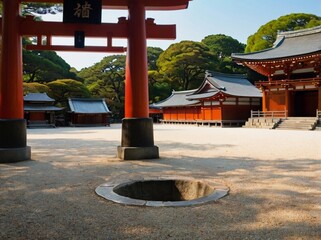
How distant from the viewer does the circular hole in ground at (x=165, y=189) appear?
4590 mm

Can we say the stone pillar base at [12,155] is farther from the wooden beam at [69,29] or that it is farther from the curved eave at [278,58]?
the curved eave at [278,58]

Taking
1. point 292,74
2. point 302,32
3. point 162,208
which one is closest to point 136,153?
point 162,208

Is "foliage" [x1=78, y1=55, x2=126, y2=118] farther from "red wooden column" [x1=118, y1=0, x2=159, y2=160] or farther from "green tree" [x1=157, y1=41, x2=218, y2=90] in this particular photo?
"red wooden column" [x1=118, y1=0, x2=159, y2=160]

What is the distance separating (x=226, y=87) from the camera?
1185 inches

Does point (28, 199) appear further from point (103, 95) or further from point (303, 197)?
point (103, 95)

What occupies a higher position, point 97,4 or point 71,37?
point 97,4

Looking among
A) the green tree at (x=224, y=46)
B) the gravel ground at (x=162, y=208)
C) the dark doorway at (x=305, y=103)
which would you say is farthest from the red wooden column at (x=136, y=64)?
the green tree at (x=224, y=46)

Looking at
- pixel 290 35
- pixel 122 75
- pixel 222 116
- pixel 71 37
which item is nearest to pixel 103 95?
pixel 122 75

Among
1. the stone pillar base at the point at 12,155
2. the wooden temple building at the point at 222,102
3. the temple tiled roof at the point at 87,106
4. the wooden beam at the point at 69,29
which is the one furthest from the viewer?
the temple tiled roof at the point at 87,106

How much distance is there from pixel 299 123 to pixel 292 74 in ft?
17.9

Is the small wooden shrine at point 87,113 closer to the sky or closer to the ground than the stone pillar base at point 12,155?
closer to the sky

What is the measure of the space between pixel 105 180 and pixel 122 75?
43476 millimetres

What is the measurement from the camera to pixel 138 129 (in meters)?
7.55

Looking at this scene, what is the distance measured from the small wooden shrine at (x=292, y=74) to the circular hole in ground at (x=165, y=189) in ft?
67.9
